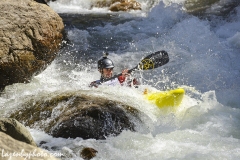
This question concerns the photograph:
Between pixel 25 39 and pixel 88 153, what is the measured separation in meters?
2.60

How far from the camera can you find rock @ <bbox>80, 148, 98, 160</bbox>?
3627 millimetres

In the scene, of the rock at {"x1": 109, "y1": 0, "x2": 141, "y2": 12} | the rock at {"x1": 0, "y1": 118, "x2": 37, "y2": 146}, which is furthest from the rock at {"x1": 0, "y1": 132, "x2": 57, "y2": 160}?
the rock at {"x1": 109, "y1": 0, "x2": 141, "y2": 12}

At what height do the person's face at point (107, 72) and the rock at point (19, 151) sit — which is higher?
the rock at point (19, 151)

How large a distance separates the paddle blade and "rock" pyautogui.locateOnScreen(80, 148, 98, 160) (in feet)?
8.47

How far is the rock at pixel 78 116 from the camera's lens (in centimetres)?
402

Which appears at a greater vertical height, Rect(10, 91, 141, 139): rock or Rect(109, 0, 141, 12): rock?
Rect(109, 0, 141, 12): rock

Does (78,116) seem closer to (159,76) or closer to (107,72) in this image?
(107,72)

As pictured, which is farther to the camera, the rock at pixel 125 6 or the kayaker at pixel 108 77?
the rock at pixel 125 6

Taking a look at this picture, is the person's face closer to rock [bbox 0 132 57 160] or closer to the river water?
the river water

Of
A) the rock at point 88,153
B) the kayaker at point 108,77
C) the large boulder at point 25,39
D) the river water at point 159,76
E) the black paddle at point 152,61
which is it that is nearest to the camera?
the rock at point 88,153

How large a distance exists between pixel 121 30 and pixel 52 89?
410 cm

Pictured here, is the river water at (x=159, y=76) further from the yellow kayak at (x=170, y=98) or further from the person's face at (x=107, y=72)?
the person's face at (x=107, y=72)

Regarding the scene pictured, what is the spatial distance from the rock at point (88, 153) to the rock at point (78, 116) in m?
0.28

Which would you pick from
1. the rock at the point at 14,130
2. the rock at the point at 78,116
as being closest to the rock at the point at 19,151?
the rock at the point at 14,130
